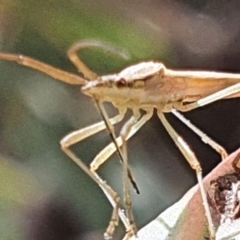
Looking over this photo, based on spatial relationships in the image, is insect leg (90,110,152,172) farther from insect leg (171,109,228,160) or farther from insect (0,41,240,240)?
insect leg (171,109,228,160)

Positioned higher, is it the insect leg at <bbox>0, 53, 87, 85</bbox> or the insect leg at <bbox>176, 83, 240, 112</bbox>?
the insect leg at <bbox>0, 53, 87, 85</bbox>

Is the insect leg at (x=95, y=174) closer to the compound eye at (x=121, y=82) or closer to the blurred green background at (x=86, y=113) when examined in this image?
the compound eye at (x=121, y=82)

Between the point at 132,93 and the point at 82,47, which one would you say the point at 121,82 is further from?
the point at 82,47

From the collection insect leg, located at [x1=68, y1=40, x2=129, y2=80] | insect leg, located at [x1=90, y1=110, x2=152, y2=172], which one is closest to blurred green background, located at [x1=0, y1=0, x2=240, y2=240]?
insect leg, located at [x1=68, y1=40, x2=129, y2=80]

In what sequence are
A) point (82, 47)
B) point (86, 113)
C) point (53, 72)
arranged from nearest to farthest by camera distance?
point (53, 72) → point (82, 47) → point (86, 113)

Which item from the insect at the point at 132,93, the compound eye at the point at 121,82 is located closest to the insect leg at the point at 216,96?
the insect at the point at 132,93

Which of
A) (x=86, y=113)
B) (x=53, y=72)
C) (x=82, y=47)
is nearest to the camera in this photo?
(x=53, y=72)

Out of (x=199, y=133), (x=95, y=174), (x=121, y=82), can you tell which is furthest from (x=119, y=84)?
(x=199, y=133)

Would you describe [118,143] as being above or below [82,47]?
below

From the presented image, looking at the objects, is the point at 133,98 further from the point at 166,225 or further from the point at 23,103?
the point at 23,103
